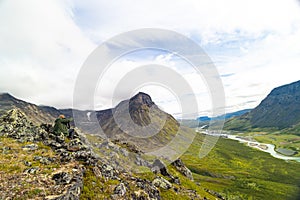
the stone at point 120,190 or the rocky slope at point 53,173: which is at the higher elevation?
the rocky slope at point 53,173

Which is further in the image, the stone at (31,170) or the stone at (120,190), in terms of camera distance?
the stone at (120,190)

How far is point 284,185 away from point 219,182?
47795 mm

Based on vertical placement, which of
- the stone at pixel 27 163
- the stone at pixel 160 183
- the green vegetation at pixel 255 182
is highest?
the stone at pixel 27 163

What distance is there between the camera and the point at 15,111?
144 ft

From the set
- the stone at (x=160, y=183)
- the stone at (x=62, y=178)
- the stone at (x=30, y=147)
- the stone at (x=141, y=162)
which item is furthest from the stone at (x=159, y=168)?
the stone at (x=62, y=178)

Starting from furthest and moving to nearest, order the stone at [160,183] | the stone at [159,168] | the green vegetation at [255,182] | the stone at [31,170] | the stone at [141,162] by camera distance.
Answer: the green vegetation at [255,182] < the stone at [141,162] < the stone at [159,168] < the stone at [160,183] < the stone at [31,170]

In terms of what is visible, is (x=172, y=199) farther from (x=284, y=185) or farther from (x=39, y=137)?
(x=284, y=185)

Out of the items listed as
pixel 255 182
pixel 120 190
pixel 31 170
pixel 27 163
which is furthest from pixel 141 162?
pixel 255 182

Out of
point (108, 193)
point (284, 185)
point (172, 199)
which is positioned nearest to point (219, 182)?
point (284, 185)

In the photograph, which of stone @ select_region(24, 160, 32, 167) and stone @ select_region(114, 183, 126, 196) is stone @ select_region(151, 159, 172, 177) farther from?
stone @ select_region(24, 160, 32, 167)

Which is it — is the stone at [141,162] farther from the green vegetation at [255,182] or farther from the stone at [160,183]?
the green vegetation at [255,182]

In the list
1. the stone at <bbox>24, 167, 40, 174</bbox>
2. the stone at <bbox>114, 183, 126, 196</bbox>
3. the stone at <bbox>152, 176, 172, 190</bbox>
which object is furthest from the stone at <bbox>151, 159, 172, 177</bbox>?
the stone at <bbox>24, 167, 40, 174</bbox>

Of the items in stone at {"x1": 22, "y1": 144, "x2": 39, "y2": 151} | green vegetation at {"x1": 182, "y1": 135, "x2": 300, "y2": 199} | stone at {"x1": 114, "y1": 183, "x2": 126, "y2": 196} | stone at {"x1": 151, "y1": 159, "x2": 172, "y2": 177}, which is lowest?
green vegetation at {"x1": 182, "y1": 135, "x2": 300, "y2": 199}

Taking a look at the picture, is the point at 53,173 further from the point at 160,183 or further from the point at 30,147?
the point at 160,183
